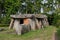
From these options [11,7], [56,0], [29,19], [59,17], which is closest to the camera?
[29,19]

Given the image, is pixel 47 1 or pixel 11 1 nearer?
pixel 11 1

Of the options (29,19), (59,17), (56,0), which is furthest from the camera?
(56,0)

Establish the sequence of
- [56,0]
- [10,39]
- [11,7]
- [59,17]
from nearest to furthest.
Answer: [10,39]
[59,17]
[11,7]
[56,0]

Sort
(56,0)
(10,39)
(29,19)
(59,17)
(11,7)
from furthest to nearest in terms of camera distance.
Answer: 1. (56,0)
2. (11,7)
3. (59,17)
4. (29,19)
5. (10,39)

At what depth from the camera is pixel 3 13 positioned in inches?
1949

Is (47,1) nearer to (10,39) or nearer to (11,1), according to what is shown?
(11,1)

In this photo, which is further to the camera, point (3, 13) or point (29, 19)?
point (3, 13)

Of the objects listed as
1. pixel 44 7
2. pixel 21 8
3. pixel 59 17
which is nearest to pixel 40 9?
pixel 44 7

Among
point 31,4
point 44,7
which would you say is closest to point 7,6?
point 31,4

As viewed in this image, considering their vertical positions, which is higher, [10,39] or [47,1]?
[47,1]

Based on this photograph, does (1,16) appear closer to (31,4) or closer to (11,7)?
(11,7)

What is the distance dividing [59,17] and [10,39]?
84.7 feet

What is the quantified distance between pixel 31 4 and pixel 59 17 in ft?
26.0

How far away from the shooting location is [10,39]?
14.6 metres
